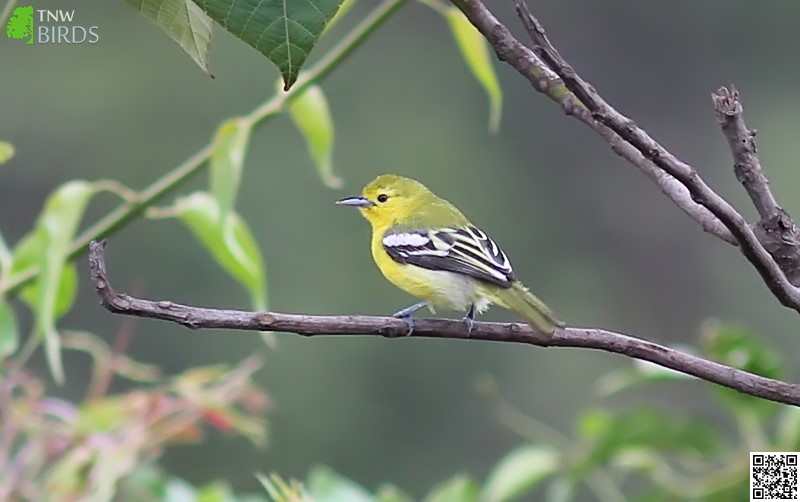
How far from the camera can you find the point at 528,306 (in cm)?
127

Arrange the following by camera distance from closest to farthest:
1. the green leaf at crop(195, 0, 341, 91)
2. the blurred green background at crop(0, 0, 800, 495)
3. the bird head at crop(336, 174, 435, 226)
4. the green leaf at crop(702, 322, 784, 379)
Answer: the green leaf at crop(195, 0, 341, 91) < the green leaf at crop(702, 322, 784, 379) < the bird head at crop(336, 174, 435, 226) < the blurred green background at crop(0, 0, 800, 495)

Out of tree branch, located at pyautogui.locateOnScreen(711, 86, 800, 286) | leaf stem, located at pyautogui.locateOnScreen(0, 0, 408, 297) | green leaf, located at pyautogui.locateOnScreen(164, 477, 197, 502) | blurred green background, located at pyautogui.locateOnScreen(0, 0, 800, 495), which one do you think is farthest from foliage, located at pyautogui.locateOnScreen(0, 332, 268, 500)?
blurred green background, located at pyautogui.locateOnScreen(0, 0, 800, 495)

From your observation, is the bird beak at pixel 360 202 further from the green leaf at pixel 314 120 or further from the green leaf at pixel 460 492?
the green leaf at pixel 460 492

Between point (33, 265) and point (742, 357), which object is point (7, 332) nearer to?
point (33, 265)

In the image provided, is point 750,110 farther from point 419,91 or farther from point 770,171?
point 419,91

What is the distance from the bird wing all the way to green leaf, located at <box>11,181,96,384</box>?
0.63m

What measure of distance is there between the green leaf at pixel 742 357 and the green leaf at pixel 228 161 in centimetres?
63

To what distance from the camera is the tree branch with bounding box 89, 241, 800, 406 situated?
83cm

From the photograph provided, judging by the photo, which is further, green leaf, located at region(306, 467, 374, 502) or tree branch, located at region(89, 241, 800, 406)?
green leaf, located at region(306, 467, 374, 502)

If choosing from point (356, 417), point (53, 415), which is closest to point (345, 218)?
point (356, 417)

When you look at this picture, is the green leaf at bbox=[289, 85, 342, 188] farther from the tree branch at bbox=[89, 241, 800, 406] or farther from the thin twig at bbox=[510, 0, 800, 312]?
the thin twig at bbox=[510, 0, 800, 312]

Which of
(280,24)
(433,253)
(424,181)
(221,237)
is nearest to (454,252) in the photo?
(433,253)

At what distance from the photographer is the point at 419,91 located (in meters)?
12.3

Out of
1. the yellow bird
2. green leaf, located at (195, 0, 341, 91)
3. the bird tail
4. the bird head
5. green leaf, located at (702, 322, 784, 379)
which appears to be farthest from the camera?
the bird head
